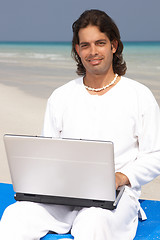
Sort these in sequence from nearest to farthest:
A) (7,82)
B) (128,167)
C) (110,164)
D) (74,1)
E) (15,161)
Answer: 1. (110,164)
2. (15,161)
3. (128,167)
4. (7,82)
5. (74,1)

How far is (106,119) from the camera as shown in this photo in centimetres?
249

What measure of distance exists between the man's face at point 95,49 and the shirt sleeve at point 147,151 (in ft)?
1.13

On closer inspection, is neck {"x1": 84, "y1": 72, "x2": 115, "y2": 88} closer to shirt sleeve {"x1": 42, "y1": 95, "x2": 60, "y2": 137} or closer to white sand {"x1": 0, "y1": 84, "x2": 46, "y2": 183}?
shirt sleeve {"x1": 42, "y1": 95, "x2": 60, "y2": 137}

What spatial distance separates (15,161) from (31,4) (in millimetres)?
30497

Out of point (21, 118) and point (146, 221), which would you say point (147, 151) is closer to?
point (146, 221)

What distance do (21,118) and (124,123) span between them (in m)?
4.18

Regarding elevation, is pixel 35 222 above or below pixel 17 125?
above

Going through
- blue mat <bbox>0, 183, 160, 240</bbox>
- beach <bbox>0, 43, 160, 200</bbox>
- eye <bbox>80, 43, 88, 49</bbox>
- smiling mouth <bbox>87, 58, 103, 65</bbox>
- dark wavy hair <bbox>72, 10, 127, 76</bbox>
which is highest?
dark wavy hair <bbox>72, 10, 127, 76</bbox>

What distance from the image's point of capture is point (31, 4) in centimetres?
3144

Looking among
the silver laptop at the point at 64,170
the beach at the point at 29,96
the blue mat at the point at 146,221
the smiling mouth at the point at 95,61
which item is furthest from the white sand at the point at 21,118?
the silver laptop at the point at 64,170

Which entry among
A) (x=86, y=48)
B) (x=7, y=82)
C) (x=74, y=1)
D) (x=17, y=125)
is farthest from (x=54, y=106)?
(x=74, y=1)

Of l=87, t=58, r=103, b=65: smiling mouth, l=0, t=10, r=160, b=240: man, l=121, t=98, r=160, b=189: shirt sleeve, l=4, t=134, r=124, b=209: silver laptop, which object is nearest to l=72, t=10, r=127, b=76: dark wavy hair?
l=0, t=10, r=160, b=240: man

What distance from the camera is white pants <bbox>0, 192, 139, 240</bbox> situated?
202cm

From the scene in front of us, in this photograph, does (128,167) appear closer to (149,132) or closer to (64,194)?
(149,132)
